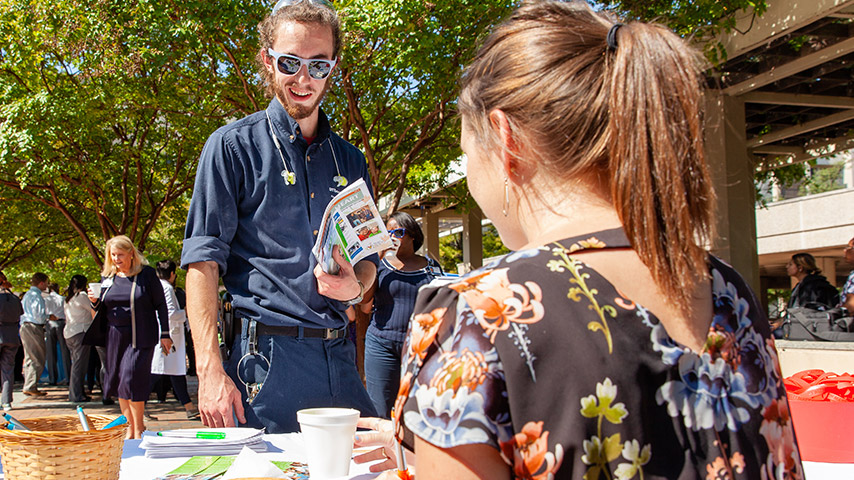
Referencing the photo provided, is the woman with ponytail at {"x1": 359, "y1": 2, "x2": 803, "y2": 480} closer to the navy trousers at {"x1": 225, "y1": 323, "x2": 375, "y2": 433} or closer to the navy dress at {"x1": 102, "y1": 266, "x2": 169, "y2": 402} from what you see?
the navy trousers at {"x1": 225, "y1": 323, "x2": 375, "y2": 433}

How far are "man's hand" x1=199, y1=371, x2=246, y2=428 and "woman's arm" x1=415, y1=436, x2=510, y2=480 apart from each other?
1.30 meters

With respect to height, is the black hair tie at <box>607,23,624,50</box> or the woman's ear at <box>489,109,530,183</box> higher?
the black hair tie at <box>607,23,624,50</box>

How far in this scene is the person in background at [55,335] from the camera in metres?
13.8

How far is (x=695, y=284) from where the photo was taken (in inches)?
44.0

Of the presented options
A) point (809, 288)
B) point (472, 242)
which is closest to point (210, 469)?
point (809, 288)

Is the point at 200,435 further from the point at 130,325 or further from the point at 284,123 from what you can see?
the point at 130,325

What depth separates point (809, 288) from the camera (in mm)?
9727

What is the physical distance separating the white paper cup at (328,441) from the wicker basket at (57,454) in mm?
462

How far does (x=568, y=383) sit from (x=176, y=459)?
4.63 ft

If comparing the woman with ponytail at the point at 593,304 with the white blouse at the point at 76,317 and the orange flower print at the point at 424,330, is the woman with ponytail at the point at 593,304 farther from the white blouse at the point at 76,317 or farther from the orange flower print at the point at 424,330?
the white blouse at the point at 76,317

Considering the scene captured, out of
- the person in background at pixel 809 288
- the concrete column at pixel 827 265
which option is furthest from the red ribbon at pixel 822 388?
the concrete column at pixel 827 265

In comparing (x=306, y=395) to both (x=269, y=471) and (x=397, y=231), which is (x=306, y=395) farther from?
(x=397, y=231)

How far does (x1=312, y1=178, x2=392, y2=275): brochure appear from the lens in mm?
2188

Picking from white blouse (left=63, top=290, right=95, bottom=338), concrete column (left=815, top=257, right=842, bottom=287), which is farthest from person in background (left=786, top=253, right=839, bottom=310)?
concrete column (left=815, top=257, right=842, bottom=287)
